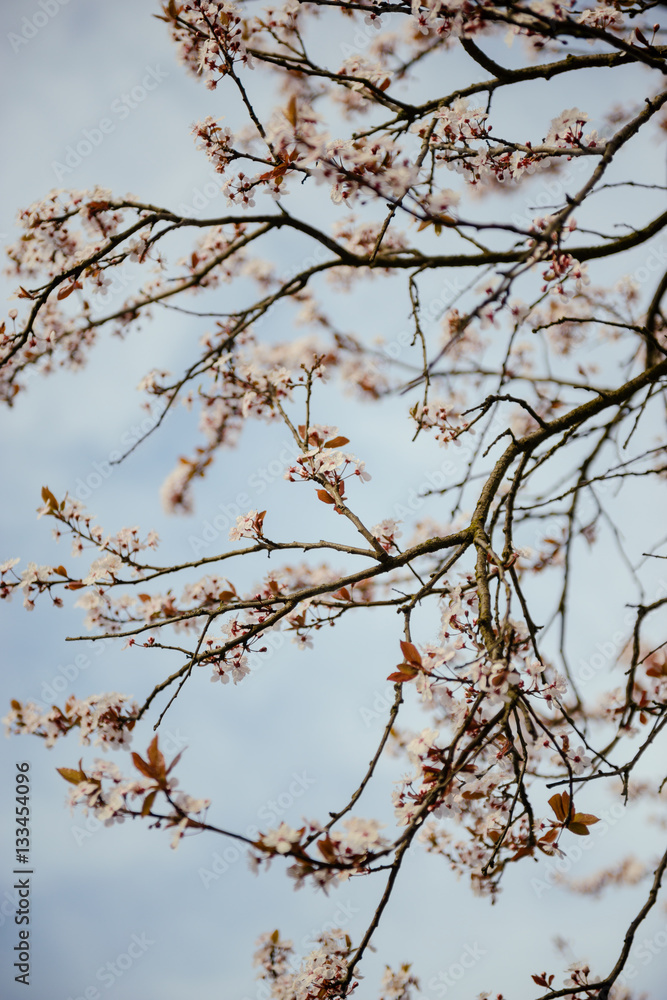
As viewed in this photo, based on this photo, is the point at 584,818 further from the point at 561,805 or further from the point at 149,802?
the point at 149,802

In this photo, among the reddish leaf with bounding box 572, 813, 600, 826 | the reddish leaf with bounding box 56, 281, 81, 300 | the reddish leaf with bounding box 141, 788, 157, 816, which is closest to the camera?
the reddish leaf with bounding box 141, 788, 157, 816

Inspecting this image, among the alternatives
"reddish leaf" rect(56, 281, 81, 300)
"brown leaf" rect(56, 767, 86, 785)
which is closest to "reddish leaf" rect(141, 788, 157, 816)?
"brown leaf" rect(56, 767, 86, 785)

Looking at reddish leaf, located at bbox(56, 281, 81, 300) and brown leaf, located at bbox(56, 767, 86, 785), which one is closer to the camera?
brown leaf, located at bbox(56, 767, 86, 785)

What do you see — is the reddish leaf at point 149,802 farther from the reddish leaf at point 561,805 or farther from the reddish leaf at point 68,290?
the reddish leaf at point 68,290

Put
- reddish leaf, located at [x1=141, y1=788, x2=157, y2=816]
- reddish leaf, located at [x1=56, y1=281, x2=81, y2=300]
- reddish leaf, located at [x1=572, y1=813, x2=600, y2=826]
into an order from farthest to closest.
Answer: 1. reddish leaf, located at [x1=56, y1=281, x2=81, y2=300]
2. reddish leaf, located at [x1=572, y1=813, x2=600, y2=826]
3. reddish leaf, located at [x1=141, y1=788, x2=157, y2=816]

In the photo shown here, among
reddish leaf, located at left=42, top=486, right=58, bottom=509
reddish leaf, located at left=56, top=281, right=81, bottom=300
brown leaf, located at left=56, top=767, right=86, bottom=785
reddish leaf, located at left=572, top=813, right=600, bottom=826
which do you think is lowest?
reddish leaf, located at left=572, top=813, right=600, bottom=826

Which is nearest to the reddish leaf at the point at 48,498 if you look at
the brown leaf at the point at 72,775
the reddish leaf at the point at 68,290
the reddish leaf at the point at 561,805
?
the reddish leaf at the point at 68,290

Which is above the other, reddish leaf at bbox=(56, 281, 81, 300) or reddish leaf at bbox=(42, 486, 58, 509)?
reddish leaf at bbox=(56, 281, 81, 300)

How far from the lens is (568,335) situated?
212 inches

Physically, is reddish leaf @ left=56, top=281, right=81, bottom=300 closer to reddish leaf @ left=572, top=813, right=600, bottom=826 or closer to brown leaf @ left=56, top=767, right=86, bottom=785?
brown leaf @ left=56, top=767, right=86, bottom=785

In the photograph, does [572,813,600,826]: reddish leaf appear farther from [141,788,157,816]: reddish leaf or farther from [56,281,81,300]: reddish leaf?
[56,281,81,300]: reddish leaf

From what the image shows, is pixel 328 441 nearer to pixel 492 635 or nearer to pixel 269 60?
pixel 492 635

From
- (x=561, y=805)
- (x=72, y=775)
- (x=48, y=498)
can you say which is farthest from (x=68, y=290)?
(x=561, y=805)

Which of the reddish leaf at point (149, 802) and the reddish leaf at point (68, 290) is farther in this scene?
the reddish leaf at point (68, 290)
